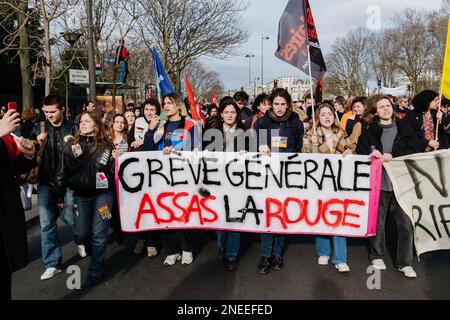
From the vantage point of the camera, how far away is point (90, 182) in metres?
3.80

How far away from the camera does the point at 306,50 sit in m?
5.00

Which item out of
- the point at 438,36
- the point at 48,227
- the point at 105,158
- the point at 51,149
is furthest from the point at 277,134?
the point at 438,36

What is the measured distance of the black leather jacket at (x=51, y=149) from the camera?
400 centimetres

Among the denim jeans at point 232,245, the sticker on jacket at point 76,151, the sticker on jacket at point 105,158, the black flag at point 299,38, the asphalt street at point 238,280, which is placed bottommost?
the asphalt street at point 238,280

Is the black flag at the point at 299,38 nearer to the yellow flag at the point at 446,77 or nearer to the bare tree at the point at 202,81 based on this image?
the yellow flag at the point at 446,77

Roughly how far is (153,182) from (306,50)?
2525 millimetres

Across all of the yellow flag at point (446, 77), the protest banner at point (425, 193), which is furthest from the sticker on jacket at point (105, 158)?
the yellow flag at point (446, 77)

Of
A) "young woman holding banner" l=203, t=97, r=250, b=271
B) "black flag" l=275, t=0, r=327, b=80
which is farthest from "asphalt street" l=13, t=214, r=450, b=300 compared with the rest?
"black flag" l=275, t=0, r=327, b=80

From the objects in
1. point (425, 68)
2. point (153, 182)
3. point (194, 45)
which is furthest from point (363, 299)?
point (425, 68)

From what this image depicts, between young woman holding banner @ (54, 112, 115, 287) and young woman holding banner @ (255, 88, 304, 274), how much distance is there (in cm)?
164

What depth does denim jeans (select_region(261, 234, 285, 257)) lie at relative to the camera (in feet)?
13.8

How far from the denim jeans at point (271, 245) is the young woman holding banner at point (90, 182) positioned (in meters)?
1.64

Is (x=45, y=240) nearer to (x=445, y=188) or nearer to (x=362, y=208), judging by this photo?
(x=362, y=208)

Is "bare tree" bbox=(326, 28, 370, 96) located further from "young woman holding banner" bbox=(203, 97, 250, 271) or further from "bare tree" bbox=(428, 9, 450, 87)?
"young woman holding banner" bbox=(203, 97, 250, 271)
